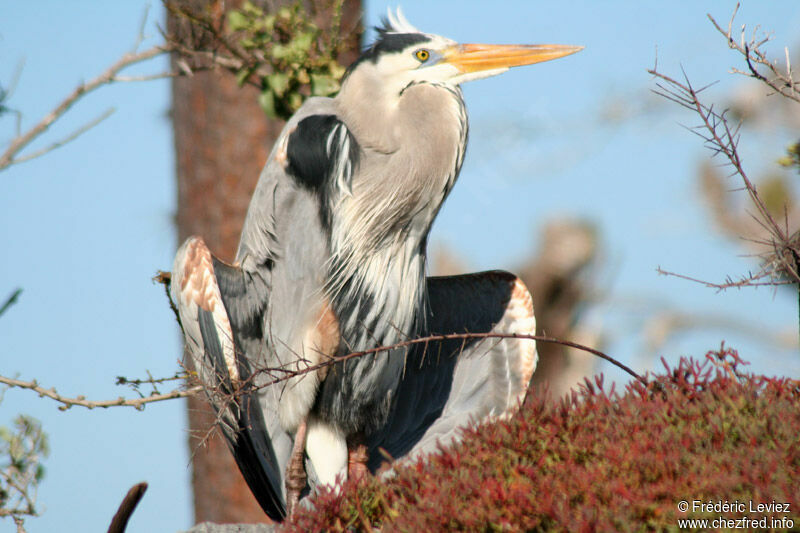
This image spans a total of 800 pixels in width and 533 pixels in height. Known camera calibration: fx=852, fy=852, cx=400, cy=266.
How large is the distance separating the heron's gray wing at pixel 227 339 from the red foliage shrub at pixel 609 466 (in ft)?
2.83

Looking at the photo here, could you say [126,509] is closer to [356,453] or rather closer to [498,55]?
[356,453]

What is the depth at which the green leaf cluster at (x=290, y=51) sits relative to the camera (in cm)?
376

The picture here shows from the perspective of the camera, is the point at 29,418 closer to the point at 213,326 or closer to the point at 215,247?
the point at 213,326

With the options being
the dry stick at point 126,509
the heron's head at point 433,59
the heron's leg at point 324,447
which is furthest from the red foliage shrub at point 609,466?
the heron's head at point 433,59

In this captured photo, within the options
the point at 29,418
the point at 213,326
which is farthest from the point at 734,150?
the point at 29,418

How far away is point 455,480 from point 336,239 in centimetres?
130

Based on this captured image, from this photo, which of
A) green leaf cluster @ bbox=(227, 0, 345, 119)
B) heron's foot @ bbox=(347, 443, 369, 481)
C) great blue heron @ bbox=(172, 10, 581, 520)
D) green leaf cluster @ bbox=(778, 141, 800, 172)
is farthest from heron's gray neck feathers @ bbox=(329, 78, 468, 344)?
green leaf cluster @ bbox=(778, 141, 800, 172)

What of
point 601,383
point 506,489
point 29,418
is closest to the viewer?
point 506,489

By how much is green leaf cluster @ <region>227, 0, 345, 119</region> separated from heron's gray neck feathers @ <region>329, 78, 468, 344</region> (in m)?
0.65

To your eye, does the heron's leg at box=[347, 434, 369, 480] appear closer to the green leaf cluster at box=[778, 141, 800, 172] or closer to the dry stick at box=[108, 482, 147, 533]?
the dry stick at box=[108, 482, 147, 533]

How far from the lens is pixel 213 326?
293 cm

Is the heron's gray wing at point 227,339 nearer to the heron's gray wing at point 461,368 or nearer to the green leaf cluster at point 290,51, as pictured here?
the heron's gray wing at point 461,368

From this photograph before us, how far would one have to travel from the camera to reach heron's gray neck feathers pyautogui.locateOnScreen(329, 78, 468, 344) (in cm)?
304

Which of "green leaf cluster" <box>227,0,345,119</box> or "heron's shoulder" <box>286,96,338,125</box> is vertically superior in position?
"green leaf cluster" <box>227,0,345,119</box>
